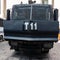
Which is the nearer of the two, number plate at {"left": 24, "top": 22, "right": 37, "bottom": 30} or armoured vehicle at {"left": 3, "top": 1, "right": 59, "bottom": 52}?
number plate at {"left": 24, "top": 22, "right": 37, "bottom": 30}

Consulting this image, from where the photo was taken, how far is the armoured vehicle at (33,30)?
29.8 feet

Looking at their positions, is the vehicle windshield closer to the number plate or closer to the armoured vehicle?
the armoured vehicle

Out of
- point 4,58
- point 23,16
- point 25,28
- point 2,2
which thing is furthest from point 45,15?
point 2,2

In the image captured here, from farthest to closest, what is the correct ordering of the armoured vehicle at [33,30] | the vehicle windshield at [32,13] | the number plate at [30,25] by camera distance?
the vehicle windshield at [32,13], the armoured vehicle at [33,30], the number plate at [30,25]

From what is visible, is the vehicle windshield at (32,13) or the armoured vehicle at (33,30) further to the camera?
the vehicle windshield at (32,13)

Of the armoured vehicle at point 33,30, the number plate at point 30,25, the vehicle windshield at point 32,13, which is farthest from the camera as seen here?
the vehicle windshield at point 32,13

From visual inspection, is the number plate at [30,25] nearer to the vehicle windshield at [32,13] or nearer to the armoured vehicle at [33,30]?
the armoured vehicle at [33,30]

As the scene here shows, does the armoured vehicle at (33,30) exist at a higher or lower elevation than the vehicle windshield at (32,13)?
lower

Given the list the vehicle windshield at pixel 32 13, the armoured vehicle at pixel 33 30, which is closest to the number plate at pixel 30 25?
the armoured vehicle at pixel 33 30

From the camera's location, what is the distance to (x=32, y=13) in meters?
10.3

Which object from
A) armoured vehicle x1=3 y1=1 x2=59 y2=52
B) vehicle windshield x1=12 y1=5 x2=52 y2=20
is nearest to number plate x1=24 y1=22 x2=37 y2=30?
armoured vehicle x1=3 y1=1 x2=59 y2=52

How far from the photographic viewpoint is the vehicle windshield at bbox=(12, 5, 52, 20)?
10258 millimetres

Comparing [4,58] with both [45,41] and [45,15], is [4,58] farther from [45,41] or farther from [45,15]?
[45,15]

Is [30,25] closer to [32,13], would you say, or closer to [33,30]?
[33,30]
